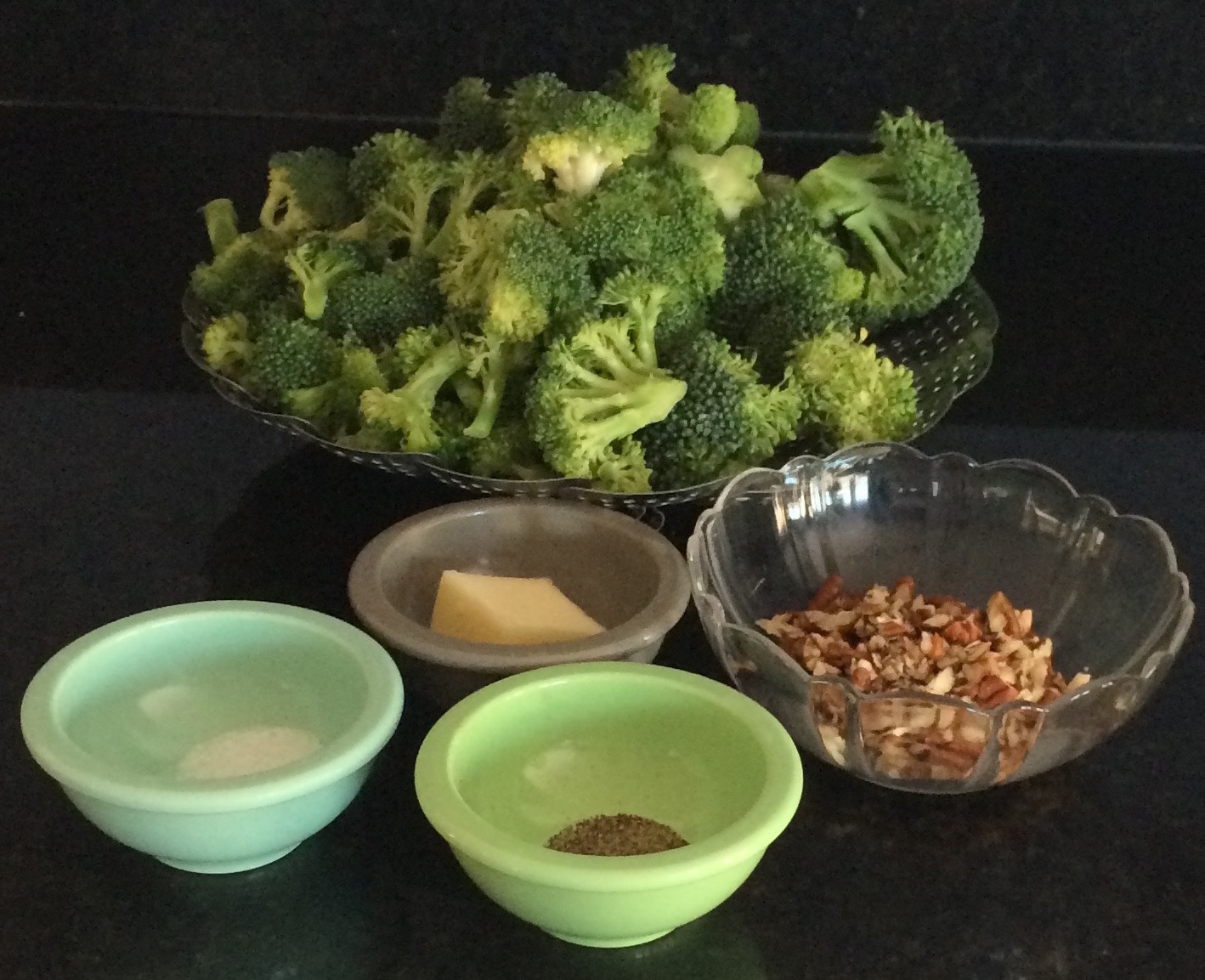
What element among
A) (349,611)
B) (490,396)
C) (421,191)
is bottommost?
(349,611)

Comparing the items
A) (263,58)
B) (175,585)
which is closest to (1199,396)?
(175,585)

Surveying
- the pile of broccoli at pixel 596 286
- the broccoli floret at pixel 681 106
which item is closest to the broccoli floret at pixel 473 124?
the pile of broccoli at pixel 596 286

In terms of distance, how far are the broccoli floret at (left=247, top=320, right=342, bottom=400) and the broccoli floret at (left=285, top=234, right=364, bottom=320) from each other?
30mm

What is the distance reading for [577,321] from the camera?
3.03ft

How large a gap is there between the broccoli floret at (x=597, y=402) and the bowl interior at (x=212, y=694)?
25 centimetres

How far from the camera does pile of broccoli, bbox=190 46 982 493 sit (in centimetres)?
91

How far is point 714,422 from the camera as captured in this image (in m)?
0.90

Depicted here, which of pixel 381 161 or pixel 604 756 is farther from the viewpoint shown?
pixel 381 161

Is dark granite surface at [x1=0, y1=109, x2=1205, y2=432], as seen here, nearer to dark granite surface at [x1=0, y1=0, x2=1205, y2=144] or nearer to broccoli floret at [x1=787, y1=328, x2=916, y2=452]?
dark granite surface at [x1=0, y1=0, x2=1205, y2=144]

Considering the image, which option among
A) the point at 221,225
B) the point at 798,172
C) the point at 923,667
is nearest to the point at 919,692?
the point at 923,667

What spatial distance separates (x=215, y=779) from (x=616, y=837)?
20cm

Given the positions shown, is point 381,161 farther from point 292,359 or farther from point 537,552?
point 537,552

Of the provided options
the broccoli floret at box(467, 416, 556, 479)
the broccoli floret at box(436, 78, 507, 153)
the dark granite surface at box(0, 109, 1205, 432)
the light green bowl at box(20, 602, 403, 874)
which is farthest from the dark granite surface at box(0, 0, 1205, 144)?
the light green bowl at box(20, 602, 403, 874)

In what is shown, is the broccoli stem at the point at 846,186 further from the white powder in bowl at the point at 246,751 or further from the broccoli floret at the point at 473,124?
the white powder in bowl at the point at 246,751
